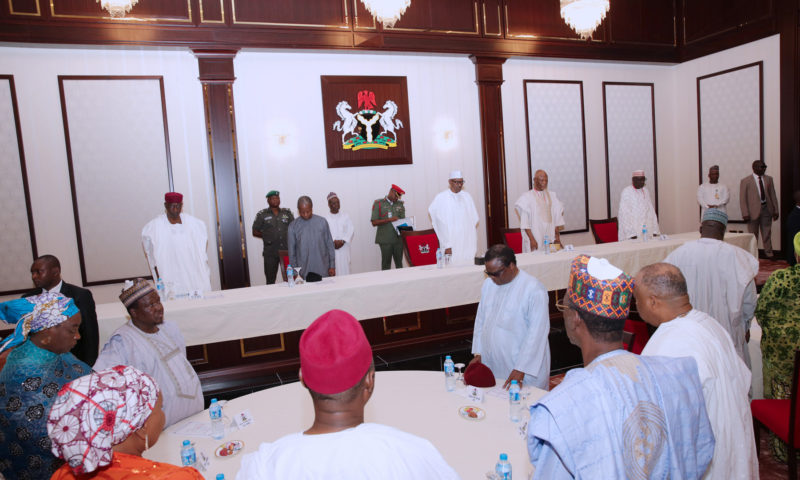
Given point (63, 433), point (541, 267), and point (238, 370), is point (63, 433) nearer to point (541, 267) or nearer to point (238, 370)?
point (238, 370)

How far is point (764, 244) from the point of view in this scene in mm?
8875

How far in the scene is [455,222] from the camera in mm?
6602

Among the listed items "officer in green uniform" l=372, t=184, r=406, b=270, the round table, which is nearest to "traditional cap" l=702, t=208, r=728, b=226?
the round table

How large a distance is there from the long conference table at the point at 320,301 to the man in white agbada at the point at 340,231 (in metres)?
2.31

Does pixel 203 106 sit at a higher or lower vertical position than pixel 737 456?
higher

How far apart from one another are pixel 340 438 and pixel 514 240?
6.11 metres

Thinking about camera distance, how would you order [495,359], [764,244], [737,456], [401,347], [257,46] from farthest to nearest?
[764,244] → [257,46] → [401,347] → [495,359] → [737,456]

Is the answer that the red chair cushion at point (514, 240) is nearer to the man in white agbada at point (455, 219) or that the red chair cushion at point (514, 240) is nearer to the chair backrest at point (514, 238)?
the chair backrest at point (514, 238)

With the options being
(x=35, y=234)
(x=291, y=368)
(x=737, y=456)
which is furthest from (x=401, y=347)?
(x=35, y=234)

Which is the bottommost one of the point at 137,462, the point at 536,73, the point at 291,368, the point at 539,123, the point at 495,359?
the point at 291,368

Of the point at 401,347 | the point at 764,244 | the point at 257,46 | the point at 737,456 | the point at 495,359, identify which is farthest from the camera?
the point at 764,244

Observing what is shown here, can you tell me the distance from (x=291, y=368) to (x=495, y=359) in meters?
2.43

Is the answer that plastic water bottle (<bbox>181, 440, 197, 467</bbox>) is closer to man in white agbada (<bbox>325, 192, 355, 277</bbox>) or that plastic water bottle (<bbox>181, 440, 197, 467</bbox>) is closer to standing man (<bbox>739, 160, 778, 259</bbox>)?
man in white agbada (<bbox>325, 192, 355, 277</bbox>)

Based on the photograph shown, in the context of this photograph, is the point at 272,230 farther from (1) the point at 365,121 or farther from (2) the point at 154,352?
(2) the point at 154,352
